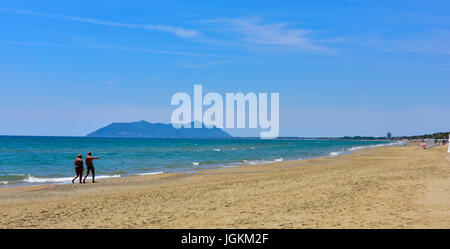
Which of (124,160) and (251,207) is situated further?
(124,160)

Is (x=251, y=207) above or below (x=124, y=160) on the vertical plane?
above

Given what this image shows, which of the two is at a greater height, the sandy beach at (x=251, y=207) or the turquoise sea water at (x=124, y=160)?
the sandy beach at (x=251, y=207)

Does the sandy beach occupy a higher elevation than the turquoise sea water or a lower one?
higher

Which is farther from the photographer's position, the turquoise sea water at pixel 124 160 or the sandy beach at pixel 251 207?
the turquoise sea water at pixel 124 160

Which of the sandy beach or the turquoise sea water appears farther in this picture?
the turquoise sea water

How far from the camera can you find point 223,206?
10406 mm
